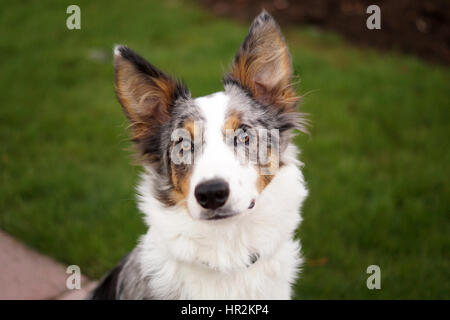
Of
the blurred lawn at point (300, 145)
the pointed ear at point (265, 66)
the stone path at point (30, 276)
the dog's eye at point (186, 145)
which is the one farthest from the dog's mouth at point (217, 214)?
the stone path at point (30, 276)

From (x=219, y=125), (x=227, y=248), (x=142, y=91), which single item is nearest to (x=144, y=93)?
(x=142, y=91)

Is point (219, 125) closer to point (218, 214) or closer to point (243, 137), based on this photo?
point (243, 137)

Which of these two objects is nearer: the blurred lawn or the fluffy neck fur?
the fluffy neck fur

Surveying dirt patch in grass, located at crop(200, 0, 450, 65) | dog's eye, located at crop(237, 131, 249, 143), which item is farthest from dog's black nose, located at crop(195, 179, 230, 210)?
dirt patch in grass, located at crop(200, 0, 450, 65)

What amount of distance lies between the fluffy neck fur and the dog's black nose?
31cm

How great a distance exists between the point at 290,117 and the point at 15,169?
379cm

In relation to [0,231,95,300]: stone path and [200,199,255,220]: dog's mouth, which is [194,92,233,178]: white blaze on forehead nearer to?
[200,199,255,220]: dog's mouth

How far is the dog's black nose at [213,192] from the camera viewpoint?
7.88 ft

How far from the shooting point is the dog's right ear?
2752 millimetres

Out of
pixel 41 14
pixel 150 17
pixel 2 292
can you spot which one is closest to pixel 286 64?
pixel 2 292

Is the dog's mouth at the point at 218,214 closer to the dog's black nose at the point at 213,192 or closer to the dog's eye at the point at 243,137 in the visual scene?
the dog's black nose at the point at 213,192

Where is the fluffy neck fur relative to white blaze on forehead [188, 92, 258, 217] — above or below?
below

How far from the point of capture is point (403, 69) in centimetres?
691

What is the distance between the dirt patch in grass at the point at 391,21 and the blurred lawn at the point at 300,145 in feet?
1.28
